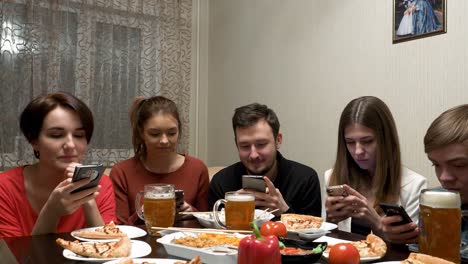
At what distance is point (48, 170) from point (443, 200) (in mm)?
1520

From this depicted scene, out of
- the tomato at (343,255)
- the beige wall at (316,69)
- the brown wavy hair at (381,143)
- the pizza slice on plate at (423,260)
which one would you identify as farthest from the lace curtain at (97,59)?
the pizza slice on plate at (423,260)

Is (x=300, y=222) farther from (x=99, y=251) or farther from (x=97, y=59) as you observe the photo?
(x=97, y=59)

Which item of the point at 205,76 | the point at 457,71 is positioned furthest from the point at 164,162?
the point at 205,76

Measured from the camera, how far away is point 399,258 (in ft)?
4.09

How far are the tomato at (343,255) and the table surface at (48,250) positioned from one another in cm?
8

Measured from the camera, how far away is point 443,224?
1.22m

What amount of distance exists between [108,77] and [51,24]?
2.04ft

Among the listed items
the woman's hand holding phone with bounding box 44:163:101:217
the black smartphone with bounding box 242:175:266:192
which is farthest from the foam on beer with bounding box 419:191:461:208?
the woman's hand holding phone with bounding box 44:163:101:217

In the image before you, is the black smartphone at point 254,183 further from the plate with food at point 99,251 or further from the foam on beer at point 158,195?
the plate with food at point 99,251

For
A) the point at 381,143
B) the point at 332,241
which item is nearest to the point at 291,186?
the point at 381,143

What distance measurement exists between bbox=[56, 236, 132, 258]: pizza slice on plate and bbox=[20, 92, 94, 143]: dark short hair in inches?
29.5

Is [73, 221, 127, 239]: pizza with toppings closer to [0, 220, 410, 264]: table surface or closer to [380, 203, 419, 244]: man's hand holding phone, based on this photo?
[0, 220, 410, 264]: table surface

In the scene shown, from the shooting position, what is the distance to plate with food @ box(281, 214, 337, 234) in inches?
58.7

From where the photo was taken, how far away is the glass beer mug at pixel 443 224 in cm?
121
